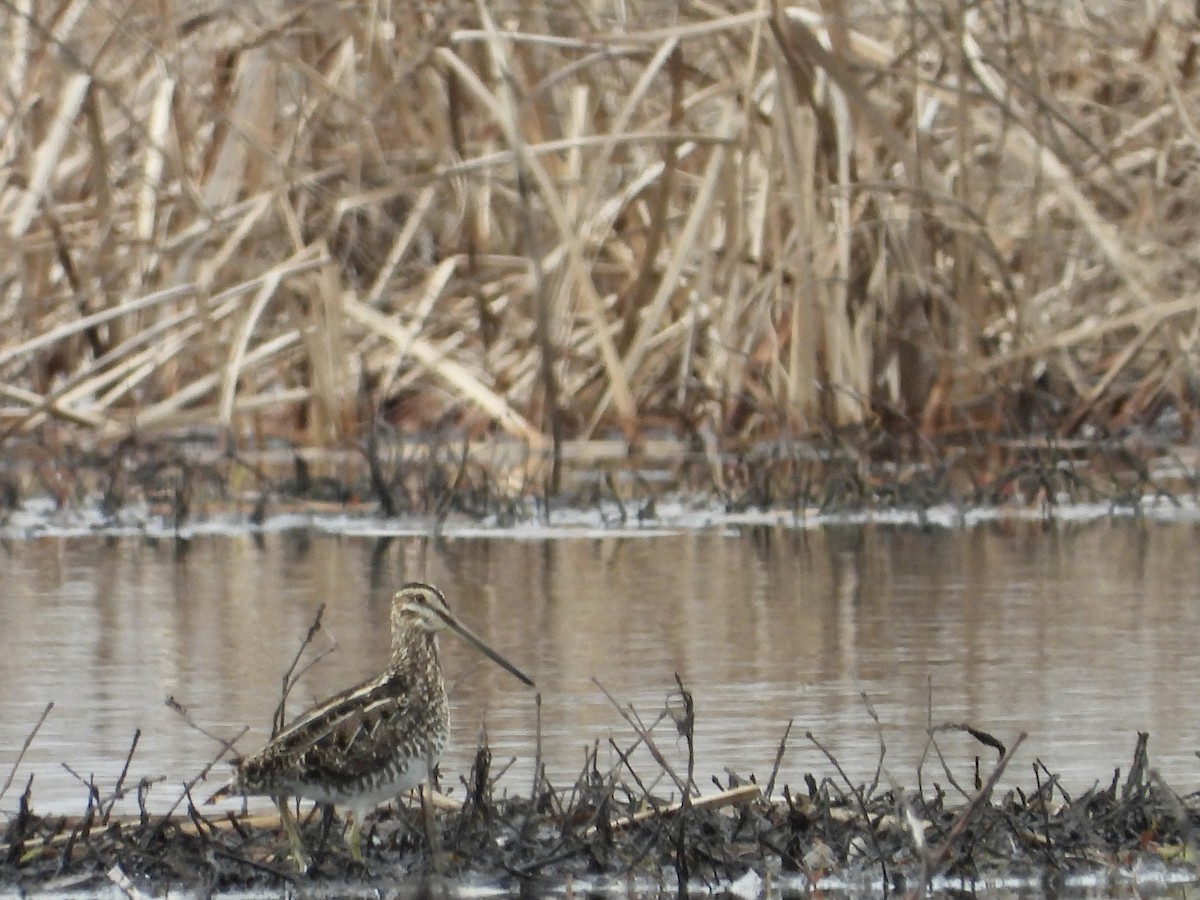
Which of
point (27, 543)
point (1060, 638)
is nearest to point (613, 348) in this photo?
point (27, 543)

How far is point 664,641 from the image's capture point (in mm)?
7156

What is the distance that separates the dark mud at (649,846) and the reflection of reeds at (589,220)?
5.48 meters

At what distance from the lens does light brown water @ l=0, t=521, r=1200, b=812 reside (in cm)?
559

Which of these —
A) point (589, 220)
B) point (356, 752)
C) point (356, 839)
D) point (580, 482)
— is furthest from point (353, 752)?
point (589, 220)

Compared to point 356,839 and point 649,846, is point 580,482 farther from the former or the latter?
point 649,846

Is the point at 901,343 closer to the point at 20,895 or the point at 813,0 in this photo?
the point at 813,0

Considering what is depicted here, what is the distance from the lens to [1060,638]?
23.5 feet

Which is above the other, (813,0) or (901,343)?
(813,0)

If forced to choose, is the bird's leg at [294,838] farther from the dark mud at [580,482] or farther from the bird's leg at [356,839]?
the dark mud at [580,482]

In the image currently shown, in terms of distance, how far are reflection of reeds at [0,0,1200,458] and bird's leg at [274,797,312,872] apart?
5665mm

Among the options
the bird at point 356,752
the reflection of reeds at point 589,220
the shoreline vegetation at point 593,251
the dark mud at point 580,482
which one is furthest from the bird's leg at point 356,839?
the reflection of reeds at point 589,220

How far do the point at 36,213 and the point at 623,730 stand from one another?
650 cm

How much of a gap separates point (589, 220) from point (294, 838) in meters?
6.99

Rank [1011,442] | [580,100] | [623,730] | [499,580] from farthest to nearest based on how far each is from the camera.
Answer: [580,100], [1011,442], [499,580], [623,730]
